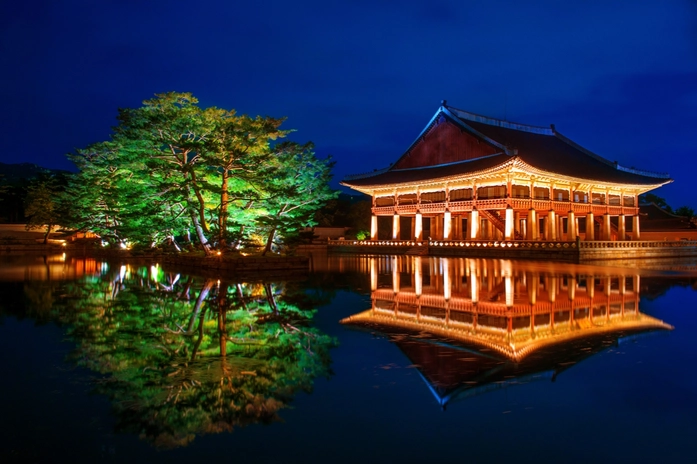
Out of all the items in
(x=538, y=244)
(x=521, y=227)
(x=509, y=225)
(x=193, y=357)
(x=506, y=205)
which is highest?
(x=506, y=205)

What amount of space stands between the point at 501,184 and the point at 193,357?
4008 centimetres

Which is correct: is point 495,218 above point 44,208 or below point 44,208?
below

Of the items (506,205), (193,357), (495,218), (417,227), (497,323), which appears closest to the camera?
(193,357)

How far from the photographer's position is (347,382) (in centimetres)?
690

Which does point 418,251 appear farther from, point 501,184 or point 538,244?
point 538,244

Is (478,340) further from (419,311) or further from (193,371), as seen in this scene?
(193,371)

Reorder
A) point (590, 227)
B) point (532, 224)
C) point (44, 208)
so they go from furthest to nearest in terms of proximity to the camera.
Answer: point (44, 208)
point (590, 227)
point (532, 224)

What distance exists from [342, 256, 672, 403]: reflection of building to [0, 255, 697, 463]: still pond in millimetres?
56

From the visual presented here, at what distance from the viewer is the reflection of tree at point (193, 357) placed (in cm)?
559

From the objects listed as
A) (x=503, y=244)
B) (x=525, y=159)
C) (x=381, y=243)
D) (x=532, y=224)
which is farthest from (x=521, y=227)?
(x=503, y=244)

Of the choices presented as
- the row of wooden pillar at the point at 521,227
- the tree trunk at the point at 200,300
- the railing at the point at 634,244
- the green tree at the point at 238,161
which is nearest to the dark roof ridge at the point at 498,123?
the row of wooden pillar at the point at 521,227

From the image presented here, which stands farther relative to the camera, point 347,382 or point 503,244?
point 503,244

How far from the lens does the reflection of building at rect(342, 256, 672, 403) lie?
7512 millimetres

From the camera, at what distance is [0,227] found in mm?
63469
